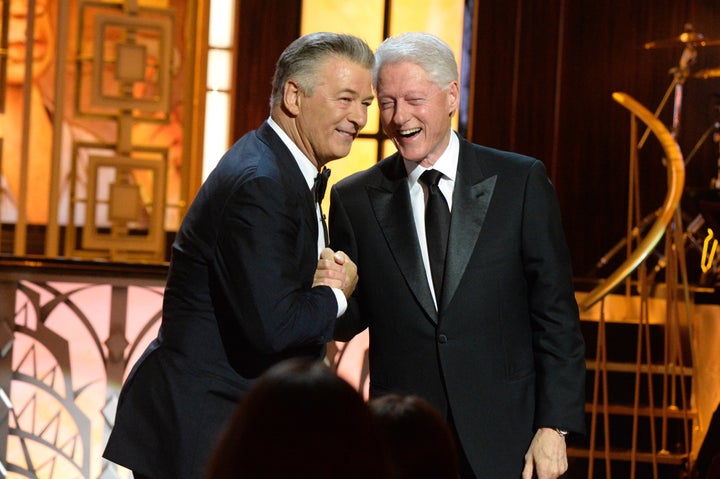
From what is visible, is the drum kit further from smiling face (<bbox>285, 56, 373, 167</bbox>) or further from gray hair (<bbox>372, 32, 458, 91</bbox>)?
smiling face (<bbox>285, 56, 373, 167</bbox>)

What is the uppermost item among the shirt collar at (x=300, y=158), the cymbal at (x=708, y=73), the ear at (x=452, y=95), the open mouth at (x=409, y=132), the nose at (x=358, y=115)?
the cymbal at (x=708, y=73)

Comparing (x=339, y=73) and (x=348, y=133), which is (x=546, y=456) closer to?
(x=348, y=133)

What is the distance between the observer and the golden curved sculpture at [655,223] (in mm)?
4551

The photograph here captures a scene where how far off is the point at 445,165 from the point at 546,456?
0.61 meters

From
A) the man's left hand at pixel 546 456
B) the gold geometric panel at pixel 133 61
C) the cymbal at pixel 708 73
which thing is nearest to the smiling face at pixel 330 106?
the man's left hand at pixel 546 456

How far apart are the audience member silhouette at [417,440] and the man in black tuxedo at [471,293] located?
2.80ft

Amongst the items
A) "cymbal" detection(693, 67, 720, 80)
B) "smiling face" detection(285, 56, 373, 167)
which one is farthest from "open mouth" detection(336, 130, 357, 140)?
"cymbal" detection(693, 67, 720, 80)

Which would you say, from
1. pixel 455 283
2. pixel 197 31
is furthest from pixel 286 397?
pixel 197 31

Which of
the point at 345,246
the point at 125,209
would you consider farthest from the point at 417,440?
the point at 125,209

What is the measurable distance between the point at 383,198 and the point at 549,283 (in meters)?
0.38

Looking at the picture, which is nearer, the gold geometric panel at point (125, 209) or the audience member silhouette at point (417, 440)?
the audience member silhouette at point (417, 440)

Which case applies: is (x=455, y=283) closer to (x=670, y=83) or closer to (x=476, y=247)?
(x=476, y=247)

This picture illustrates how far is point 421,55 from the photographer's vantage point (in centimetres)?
219

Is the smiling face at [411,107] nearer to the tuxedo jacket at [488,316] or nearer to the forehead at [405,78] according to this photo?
the forehead at [405,78]
